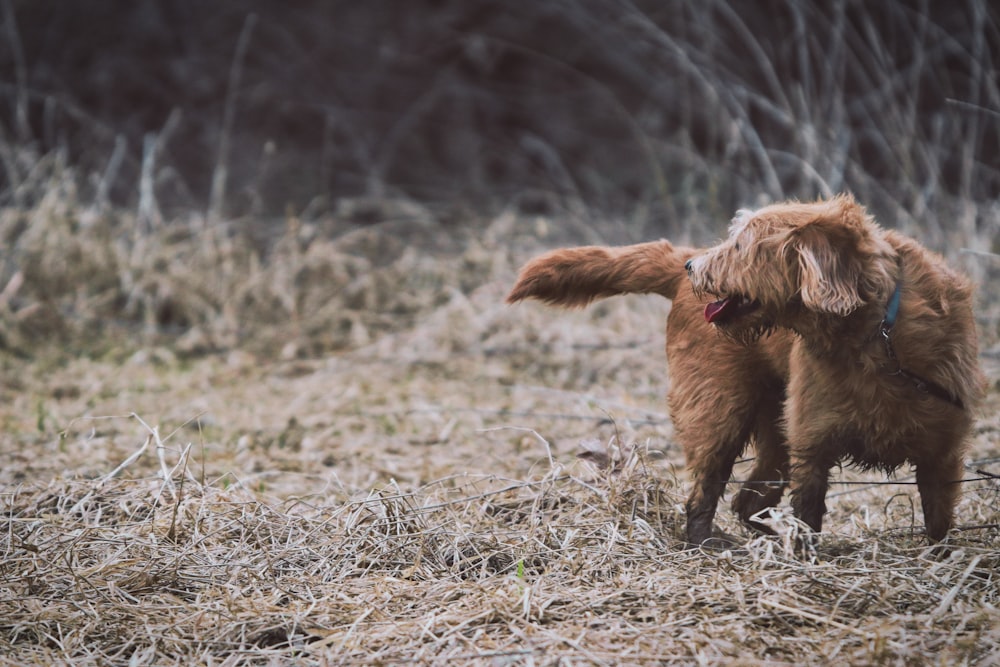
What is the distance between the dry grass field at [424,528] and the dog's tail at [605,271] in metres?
0.52

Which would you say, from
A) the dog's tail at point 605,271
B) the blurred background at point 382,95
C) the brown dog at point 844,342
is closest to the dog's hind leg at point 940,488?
the brown dog at point 844,342

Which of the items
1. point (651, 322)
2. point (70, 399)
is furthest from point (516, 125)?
point (70, 399)

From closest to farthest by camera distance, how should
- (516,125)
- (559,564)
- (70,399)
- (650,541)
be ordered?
(559,564) < (650,541) < (70,399) < (516,125)

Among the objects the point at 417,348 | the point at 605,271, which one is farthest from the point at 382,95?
the point at 605,271

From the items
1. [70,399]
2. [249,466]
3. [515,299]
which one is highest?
[515,299]

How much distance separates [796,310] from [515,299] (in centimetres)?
94

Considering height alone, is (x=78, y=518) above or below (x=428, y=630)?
below

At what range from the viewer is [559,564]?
266 cm

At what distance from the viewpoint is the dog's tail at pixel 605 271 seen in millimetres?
3309

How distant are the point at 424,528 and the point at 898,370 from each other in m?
1.40

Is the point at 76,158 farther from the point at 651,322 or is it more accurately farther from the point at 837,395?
the point at 837,395

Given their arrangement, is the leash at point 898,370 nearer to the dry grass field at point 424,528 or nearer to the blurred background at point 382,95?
the dry grass field at point 424,528

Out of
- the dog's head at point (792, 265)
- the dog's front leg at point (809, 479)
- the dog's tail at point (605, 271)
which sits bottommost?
the dog's front leg at point (809, 479)

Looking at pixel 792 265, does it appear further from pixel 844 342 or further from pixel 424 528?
pixel 424 528
